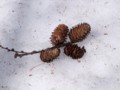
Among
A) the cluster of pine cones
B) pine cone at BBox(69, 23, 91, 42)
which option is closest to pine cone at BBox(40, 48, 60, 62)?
the cluster of pine cones

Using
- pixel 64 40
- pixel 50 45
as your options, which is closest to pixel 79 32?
pixel 64 40

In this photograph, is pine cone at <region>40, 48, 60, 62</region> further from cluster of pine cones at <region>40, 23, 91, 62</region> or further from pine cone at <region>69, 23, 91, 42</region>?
pine cone at <region>69, 23, 91, 42</region>

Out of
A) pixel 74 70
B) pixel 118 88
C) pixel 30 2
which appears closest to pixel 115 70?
pixel 118 88

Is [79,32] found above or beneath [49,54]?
above

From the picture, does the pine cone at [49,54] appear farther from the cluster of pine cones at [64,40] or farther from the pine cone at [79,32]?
the pine cone at [79,32]

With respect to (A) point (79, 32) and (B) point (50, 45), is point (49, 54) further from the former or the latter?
(A) point (79, 32)

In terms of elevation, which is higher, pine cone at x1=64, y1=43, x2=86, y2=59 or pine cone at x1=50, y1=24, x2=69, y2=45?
pine cone at x1=50, y1=24, x2=69, y2=45
